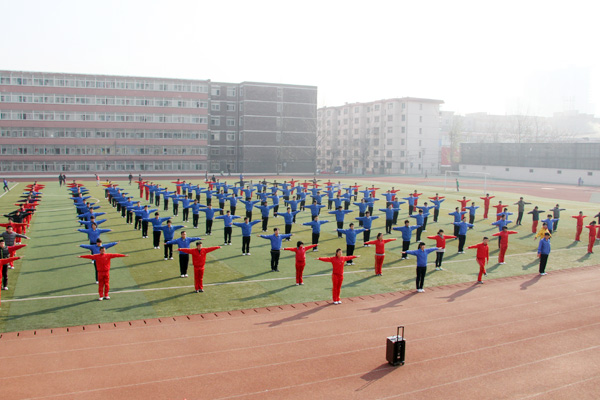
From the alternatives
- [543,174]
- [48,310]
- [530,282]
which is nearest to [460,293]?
[530,282]

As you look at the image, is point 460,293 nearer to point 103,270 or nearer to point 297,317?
point 297,317

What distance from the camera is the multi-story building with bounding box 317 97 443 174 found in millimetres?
100000

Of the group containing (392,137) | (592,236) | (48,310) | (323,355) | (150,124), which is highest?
(150,124)

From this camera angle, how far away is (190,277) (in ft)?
56.4

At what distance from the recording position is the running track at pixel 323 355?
9320mm

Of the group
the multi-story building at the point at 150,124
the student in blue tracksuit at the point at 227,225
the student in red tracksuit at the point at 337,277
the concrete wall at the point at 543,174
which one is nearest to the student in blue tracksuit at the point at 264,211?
the student in blue tracksuit at the point at 227,225

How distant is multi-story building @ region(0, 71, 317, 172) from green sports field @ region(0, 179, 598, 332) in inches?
2121

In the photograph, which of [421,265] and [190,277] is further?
[190,277]

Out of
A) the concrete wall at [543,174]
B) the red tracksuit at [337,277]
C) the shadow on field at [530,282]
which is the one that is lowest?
the shadow on field at [530,282]

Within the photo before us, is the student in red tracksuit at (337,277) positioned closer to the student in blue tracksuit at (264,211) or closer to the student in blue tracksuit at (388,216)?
the student in blue tracksuit at (388,216)

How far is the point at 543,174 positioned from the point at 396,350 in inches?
2992

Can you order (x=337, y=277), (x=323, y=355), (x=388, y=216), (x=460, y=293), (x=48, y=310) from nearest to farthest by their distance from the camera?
(x=323, y=355) → (x=48, y=310) → (x=337, y=277) → (x=460, y=293) → (x=388, y=216)

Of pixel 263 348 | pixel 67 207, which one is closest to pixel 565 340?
pixel 263 348

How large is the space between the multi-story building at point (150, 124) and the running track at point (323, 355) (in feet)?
237
